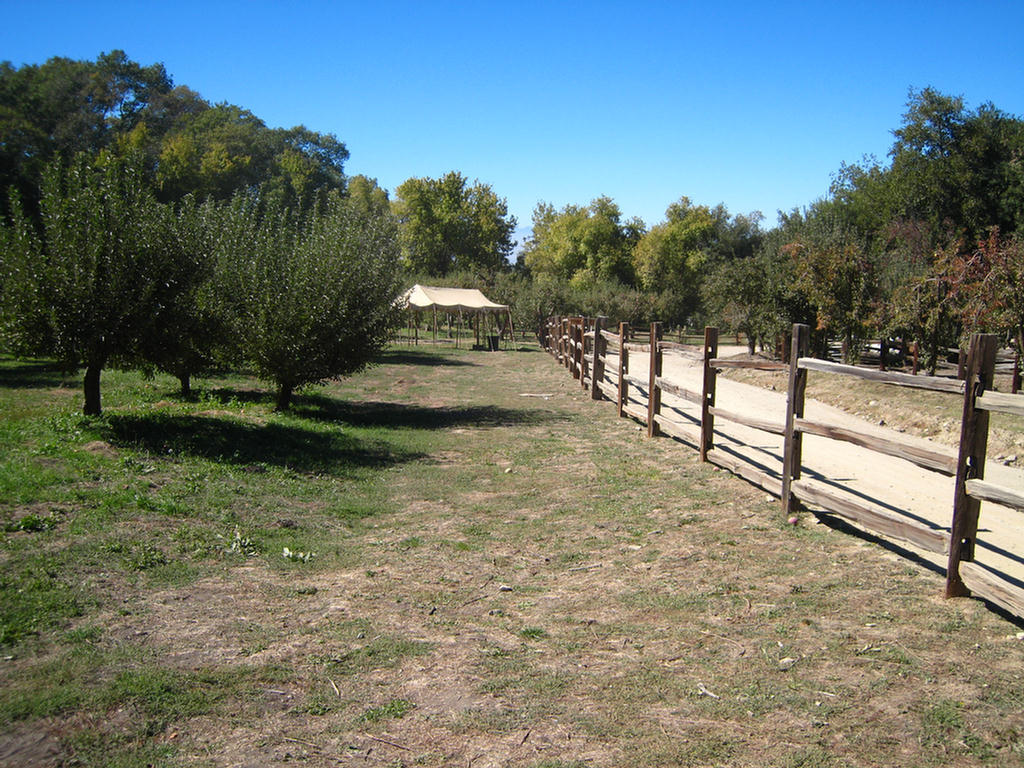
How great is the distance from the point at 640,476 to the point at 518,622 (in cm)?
475

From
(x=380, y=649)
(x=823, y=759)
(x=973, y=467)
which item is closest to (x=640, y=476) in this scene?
(x=973, y=467)

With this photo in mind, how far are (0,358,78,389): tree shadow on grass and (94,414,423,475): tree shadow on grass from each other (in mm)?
5494

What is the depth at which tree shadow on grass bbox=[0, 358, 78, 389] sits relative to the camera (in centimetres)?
1603

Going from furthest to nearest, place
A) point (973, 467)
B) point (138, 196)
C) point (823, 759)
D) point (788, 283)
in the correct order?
point (788, 283) < point (138, 196) < point (973, 467) < point (823, 759)

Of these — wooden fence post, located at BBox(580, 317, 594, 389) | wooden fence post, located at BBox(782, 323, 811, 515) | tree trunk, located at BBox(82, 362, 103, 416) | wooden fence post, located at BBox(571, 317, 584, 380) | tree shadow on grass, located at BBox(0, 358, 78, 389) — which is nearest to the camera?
wooden fence post, located at BBox(782, 323, 811, 515)

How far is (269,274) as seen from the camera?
42.8 feet

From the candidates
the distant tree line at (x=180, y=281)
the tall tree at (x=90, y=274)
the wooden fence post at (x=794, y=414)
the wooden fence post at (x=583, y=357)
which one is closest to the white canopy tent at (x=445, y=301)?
the distant tree line at (x=180, y=281)

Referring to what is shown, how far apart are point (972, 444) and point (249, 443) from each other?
8.64m

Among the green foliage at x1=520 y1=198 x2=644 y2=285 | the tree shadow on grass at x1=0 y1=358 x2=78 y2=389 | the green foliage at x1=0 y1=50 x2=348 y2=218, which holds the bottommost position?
the tree shadow on grass at x1=0 y1=358 x2=78 y2=389

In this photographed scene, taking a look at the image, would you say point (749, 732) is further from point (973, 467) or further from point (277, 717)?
point (973, 467)

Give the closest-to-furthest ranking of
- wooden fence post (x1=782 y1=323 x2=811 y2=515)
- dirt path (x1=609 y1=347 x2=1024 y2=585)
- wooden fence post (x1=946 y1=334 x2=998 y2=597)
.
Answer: wooden fence post (x1=946 y1=334 x2=998 y2=597) → dirt path (x1=609 y1=347 x2=1024 y2=585) → wooden fence post (x1=782 y1=323 x2=811 y2=515)

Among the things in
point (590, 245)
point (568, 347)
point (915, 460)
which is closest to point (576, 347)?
point (568, 347)

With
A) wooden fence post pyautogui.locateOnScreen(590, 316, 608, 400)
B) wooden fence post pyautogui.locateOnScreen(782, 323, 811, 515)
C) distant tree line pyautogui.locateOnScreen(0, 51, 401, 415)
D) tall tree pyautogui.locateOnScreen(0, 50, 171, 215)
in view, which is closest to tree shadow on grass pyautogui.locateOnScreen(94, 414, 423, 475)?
distant tree line pyautogui.locateOnScreen(0, 51, 401, 415)

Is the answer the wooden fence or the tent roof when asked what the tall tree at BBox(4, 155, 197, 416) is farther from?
the tent roof
